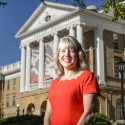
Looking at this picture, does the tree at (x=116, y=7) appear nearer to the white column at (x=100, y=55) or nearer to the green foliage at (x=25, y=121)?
the green foliage at (x=25, y=121)

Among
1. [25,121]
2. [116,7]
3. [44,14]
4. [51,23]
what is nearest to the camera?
[116,7]

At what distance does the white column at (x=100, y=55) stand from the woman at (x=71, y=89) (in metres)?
46.9

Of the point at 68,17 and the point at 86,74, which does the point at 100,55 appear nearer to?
the point at 68,17

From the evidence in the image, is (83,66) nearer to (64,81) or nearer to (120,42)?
(64,81)

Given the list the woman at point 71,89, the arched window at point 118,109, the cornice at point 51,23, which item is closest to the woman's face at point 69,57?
the woman at point 71,89

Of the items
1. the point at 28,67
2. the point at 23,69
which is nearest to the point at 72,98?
the point at 28,67

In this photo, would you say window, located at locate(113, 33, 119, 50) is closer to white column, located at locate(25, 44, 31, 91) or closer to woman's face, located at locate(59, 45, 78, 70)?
white column, located at locate(25, 44, 31, 91)

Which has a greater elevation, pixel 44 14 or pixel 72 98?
pixel 44 14

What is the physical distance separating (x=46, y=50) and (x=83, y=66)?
53.2 m

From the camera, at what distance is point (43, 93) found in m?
55.8

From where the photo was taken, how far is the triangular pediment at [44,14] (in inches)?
2140

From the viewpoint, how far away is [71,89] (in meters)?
3.81

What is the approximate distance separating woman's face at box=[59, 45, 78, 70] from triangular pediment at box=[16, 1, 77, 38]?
48.9 metres

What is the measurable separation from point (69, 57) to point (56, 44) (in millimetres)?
48818
